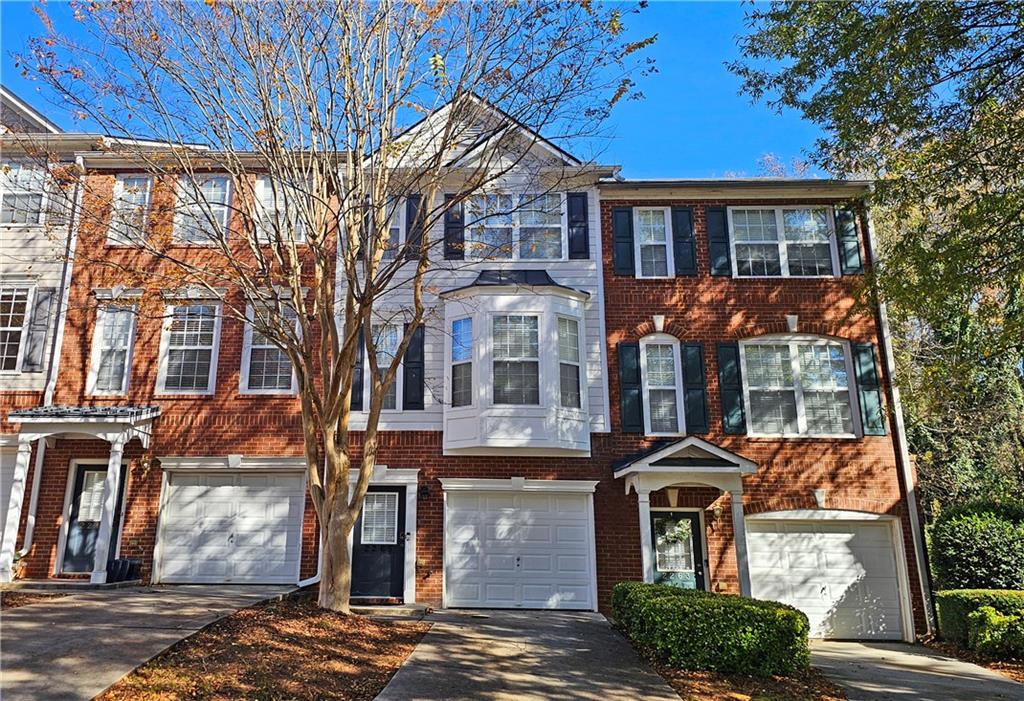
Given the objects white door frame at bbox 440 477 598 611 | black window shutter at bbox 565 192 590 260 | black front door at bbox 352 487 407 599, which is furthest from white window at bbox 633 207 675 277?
black front door at bbox 352 487 407 599

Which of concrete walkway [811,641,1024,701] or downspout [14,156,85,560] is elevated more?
downspout [14,156,85,560]

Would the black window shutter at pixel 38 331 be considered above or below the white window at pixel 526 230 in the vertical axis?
below

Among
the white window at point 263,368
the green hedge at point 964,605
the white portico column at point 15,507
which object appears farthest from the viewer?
the white window at point 263,368

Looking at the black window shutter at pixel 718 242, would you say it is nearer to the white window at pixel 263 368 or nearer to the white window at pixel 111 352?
the white window at pixel 263 368

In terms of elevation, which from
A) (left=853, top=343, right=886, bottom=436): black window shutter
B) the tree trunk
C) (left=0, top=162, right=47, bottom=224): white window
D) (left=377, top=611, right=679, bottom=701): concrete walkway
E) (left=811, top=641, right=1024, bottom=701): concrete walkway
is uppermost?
(left=0, top=162, right=47, bottom=224): white window

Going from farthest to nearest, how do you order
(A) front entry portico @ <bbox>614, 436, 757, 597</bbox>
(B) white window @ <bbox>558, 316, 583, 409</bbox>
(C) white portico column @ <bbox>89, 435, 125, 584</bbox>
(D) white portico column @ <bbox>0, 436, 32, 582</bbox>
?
(B) white window @ <bbox>558, 316, 583, 409</bbox> → (A) front entry portico @ <bbox>614, 436, 757, 597</bbox> → (D) white portico column @ <bbox>0, 436, 32, 582</bbox> → (C) white portico column @ <bbox>89, 435, 125, 584</bbox>

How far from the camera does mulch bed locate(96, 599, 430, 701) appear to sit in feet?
19.8

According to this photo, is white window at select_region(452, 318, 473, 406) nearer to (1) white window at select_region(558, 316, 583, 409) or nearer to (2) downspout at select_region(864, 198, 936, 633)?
(1) white window at select_region(558, 316, 583, 409)

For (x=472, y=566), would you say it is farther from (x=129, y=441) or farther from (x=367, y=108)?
(x=367, y=108)

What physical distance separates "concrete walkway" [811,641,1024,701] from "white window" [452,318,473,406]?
7218mm

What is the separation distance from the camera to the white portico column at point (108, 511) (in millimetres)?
12141

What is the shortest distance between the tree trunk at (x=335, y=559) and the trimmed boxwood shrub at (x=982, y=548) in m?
10.6

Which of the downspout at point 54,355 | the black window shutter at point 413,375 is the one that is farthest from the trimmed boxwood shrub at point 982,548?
the downspout at point 54,355

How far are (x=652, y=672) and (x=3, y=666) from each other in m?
6.41
